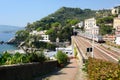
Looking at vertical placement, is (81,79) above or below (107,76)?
below

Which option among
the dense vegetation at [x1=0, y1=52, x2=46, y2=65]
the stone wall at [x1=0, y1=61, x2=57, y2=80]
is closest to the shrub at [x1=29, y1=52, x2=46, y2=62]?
the dense vegetation at [x1=0, y1=52, x2=46, y2=65]

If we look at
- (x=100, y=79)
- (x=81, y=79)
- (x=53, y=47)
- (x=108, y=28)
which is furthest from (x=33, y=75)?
(x=108, y=28)

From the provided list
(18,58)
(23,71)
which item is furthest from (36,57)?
(23,71)

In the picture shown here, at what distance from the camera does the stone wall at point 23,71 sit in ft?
54.5

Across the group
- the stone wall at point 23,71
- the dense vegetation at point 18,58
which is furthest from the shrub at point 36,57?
the stone wall at point 23,71

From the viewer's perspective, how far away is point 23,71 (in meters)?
19.3

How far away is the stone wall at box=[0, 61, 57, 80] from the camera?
655 inches

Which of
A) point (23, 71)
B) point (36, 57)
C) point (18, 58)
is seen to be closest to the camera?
point (23, 71)

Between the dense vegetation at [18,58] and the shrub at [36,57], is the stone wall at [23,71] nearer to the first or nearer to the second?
the shrub at [36,57]

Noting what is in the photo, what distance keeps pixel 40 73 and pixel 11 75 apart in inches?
266

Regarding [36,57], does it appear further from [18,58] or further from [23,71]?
[23,71]

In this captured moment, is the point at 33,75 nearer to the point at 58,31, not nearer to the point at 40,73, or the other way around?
the point at 40,73

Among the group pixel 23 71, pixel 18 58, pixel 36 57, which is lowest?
pixel 23 71

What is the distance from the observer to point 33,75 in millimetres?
21875
